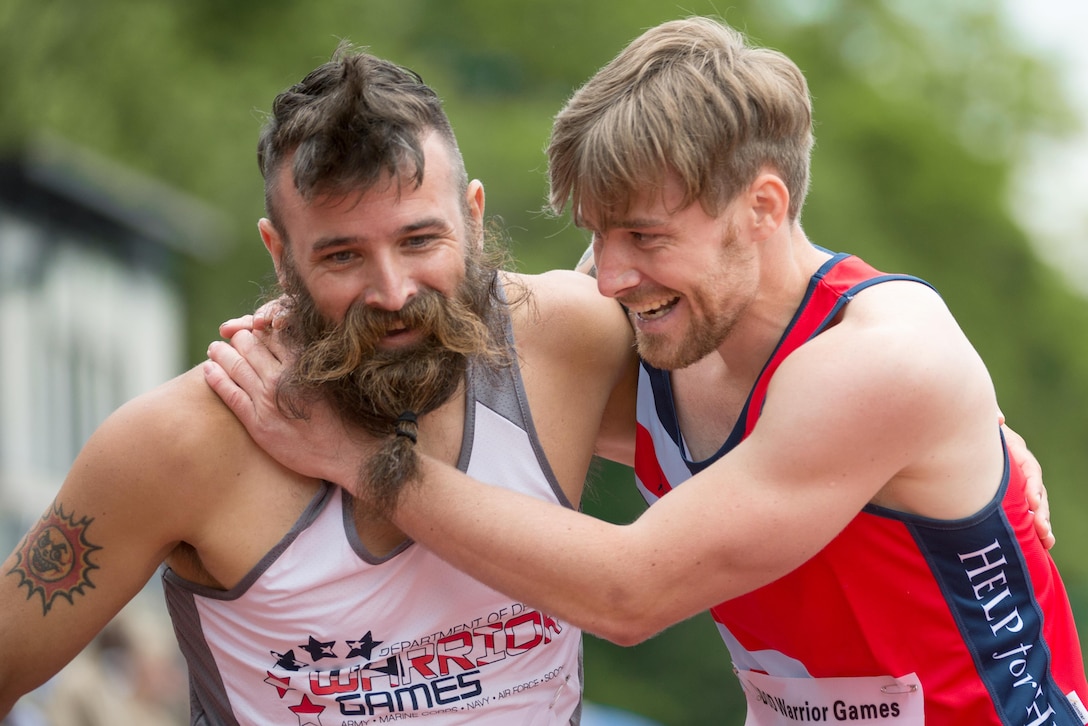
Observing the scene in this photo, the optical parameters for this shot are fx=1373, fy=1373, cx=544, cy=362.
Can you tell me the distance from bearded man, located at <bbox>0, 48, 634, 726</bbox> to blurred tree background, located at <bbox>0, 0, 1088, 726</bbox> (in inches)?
392

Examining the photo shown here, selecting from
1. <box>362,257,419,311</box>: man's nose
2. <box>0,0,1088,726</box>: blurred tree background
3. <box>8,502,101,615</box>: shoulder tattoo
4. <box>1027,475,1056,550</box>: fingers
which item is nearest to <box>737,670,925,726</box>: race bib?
<box>1027,475,1056,550</box>: fingers

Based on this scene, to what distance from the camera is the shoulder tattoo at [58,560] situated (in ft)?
11.6

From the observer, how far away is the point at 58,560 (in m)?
3.57

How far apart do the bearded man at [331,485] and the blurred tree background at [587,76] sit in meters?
9.97

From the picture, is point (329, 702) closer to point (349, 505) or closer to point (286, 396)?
point (349, 505)

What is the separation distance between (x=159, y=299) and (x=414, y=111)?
55.3 ft

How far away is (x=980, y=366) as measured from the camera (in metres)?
3.55

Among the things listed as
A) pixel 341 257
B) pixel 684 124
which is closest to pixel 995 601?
pixel 684 124

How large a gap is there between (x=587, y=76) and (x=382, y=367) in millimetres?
23778

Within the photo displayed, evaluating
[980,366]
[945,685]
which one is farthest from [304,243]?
[945,685]

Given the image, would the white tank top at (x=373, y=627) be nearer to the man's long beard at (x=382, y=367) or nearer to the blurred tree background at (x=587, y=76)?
the man's long beard at (x=382, y=367)

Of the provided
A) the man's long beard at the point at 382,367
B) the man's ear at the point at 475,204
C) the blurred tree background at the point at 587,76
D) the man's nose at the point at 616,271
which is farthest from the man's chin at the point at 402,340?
the blurred tree background at the point at 587,76

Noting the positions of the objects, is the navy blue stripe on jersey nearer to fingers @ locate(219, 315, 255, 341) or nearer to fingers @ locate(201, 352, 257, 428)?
fingers @ locate(201, 352, 257, 428)

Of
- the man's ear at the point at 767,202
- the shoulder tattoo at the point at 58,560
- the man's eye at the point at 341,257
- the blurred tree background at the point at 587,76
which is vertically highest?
the blurred tree background at the point at 587,76
